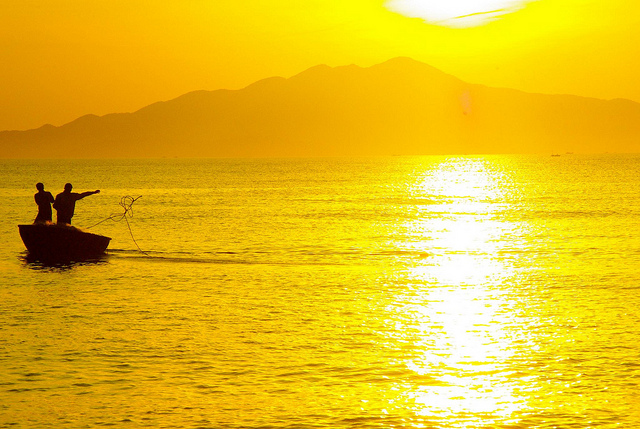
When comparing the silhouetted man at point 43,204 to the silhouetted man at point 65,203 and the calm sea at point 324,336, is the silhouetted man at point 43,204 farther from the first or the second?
the calm sea at point 324,336

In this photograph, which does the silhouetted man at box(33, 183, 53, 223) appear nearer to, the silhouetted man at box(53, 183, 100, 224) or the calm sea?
the silhouetted man at box(53, 183, 100, 224)

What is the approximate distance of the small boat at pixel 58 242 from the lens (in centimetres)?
3281

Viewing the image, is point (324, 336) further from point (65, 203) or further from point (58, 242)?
point (58, 242)

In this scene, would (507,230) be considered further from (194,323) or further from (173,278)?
(194,323)

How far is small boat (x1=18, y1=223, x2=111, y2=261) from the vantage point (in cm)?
3281

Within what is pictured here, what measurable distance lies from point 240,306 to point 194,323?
2.75m

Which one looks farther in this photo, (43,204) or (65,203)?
(65,203)

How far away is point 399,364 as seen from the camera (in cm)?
1714

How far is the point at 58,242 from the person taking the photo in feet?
109

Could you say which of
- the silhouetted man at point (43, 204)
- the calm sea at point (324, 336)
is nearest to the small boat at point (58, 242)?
the silhouetted man at point (43, 204)

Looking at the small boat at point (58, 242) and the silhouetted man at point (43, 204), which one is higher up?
the silhouetted man at point (43, 204)

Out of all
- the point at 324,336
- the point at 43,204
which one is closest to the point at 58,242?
the point at 43,204

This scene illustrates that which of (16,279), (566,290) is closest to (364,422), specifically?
(566,290)

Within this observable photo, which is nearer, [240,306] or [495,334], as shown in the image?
[495,334]
